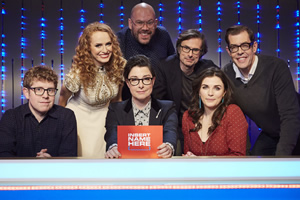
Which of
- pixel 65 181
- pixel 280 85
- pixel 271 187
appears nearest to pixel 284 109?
pixel 280 85

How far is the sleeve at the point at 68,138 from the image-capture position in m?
2.20

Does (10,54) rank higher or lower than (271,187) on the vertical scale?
higher

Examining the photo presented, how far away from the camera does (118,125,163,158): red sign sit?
143 centimetres

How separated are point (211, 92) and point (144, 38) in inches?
40.0

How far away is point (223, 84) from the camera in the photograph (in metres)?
2.26

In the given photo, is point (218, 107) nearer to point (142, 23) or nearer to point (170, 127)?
point (170, 127)

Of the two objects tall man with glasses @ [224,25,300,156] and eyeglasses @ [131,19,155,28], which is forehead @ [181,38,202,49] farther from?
eyeglasses @ [131,19,155,28]

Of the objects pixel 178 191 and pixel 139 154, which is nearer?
pixel 178 191

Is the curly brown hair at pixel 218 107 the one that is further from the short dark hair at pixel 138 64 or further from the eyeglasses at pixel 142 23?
the eyeglasses at pixel 142 23

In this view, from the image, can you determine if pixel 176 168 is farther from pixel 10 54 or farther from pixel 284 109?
pixel 10 54

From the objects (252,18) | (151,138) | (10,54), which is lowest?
(151,138)

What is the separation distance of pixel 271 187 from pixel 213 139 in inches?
38.1

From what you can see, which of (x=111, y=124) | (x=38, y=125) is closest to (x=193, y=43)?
(x=111, y=124)

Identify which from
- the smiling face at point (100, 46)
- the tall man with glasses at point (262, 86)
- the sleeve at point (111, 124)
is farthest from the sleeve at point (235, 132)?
the smiling face at point (100, 46)
